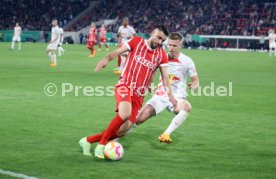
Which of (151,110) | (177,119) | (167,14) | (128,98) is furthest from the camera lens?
(167,14)

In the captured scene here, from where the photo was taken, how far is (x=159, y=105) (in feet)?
30.5

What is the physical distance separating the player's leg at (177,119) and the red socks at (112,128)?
4.79 ft

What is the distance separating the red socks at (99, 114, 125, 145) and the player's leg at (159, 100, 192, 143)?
4.79 ft

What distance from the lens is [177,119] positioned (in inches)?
370

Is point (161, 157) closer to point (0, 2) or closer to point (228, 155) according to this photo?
point (228, 155)

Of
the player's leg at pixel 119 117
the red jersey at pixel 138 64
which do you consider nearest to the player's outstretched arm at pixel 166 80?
the red jersey at pixel 138 64

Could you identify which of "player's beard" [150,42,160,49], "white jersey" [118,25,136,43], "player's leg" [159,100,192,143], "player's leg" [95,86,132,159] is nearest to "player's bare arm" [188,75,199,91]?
"player's leg" [159,100,192,143]

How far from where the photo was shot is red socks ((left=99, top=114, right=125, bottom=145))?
7.86 m

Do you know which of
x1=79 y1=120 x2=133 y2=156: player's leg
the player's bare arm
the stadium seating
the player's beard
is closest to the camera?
x1=79 y1=120 x2=133 y2=156: player's leg

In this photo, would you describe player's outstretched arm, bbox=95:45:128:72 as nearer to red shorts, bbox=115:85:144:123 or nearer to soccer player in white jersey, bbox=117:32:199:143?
red shorts, bbox=115:85:144:123

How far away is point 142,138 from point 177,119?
703 mm

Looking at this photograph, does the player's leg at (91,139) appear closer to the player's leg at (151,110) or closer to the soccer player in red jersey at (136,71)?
the soccer player in red jersey at (136,71)

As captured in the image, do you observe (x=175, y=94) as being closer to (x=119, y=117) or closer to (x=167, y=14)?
(x=119, y=117)

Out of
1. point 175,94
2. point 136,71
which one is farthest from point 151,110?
point 136,71
